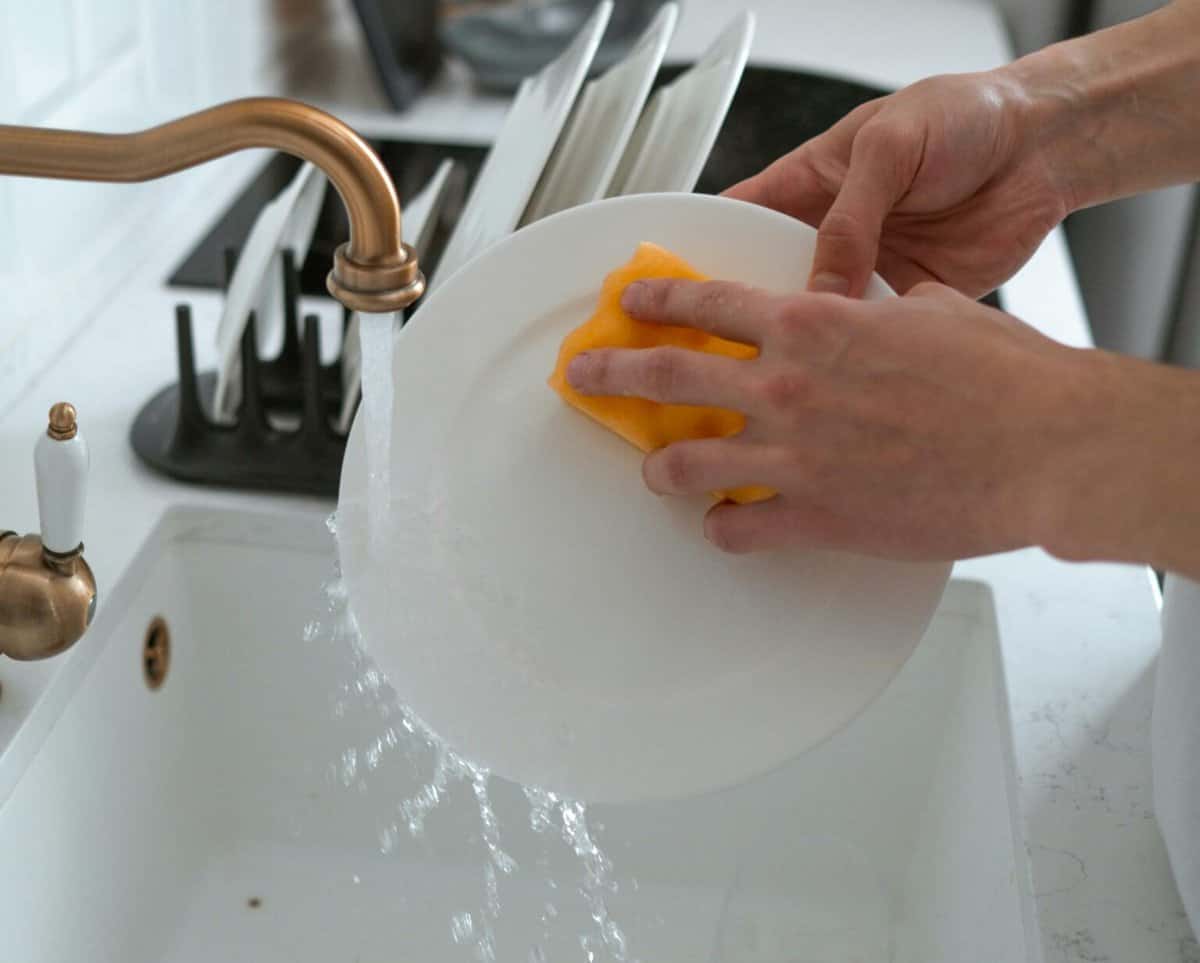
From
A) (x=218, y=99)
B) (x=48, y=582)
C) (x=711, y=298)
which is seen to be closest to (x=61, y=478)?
(x=48, y=582)

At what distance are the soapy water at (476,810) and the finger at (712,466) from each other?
1.09ft

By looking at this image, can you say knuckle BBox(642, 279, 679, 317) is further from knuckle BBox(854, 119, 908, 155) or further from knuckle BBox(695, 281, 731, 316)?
knuckle BBox(854, 119, 908, 155)

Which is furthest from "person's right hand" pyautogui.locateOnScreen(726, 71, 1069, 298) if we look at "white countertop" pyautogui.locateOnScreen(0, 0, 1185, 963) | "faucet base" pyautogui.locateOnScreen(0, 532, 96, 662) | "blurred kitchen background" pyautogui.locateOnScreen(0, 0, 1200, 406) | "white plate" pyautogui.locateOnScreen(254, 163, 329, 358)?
"blurred kitchen background" pyautogui.locateOnScreen(0, 0, 1200, 406)

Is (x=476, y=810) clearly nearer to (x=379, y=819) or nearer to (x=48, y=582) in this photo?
(x=379, y=819)

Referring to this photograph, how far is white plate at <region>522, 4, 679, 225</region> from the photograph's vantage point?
39.2 inches

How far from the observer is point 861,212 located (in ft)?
2.57

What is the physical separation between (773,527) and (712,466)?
0.14 ft

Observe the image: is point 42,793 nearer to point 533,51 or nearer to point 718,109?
point 718,109

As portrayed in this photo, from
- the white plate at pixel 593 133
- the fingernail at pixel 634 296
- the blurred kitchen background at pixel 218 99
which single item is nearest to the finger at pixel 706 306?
the fingernail at pixel 634 296

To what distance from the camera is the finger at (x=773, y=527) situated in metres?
0.70

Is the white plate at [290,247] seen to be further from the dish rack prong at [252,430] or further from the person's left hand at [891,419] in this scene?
the person's left hand at [891,419]

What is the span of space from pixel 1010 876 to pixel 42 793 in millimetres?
540

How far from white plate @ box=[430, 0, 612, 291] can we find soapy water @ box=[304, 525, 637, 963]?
0.82ft

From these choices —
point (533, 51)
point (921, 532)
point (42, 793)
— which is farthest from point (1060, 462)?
point (533, 51)
